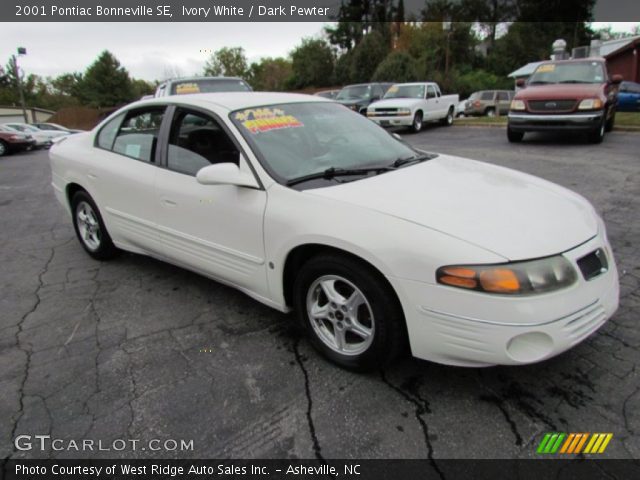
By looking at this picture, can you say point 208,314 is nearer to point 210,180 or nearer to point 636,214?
point 210,180

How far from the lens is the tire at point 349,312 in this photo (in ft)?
7.99

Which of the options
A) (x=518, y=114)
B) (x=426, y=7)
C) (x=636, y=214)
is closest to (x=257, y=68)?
(x=426, y=7)

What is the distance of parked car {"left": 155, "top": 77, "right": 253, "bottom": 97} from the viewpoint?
411 inches

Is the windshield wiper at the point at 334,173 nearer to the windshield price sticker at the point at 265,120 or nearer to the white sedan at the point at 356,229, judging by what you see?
the white sedan at the point at 356,229

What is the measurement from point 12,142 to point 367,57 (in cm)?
2906

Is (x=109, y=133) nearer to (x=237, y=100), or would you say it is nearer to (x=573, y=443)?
(x=237, y=100)

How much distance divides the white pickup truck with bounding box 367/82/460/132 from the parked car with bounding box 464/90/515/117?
362 inches

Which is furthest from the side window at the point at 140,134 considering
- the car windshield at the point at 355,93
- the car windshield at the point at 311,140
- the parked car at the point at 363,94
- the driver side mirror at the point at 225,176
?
the car windshield at the point at 355,93

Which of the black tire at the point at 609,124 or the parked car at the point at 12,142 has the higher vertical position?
the black tire at the point at 609,124

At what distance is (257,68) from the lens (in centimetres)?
6912

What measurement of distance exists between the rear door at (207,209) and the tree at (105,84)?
64809mm

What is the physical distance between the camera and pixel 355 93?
18.5m

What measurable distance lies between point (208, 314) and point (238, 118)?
1.40m

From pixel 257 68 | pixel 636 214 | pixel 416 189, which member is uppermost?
pixel 257 68
